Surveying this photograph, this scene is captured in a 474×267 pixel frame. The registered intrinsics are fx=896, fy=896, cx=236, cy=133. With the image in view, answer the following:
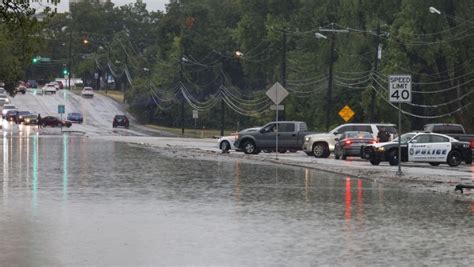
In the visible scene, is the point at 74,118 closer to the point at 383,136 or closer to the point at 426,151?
the point at 383,136

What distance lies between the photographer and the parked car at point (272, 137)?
46.7 metres

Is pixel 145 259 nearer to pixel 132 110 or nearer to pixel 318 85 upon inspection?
pixel 318 85

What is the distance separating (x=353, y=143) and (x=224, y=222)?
25.8m

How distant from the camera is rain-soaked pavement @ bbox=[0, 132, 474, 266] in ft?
39.0

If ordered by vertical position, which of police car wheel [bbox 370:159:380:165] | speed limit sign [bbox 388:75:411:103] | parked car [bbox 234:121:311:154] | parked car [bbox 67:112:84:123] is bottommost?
police car wheel [bbox 370:159:380:165]

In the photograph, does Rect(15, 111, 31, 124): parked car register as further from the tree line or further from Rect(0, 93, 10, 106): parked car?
Rect(0, 93, 10, 106): parked car

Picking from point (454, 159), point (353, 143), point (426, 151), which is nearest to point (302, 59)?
point (353, 143)

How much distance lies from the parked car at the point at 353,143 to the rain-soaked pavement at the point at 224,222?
13.2 metres

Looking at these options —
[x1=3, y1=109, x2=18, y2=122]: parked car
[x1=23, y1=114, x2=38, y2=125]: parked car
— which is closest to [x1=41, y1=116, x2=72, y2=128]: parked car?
[x1=23, y1=114, x2=38, y2=125]: parked car

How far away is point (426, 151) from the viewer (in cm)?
3600

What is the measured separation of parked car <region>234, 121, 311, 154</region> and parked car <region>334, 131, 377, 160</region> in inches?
197

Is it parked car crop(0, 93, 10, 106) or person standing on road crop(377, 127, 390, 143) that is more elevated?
parked car crop(0, 93, 10, 106)

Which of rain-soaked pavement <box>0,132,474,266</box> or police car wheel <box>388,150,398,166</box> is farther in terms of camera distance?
police car wheel <box>388,150,398,166</box>

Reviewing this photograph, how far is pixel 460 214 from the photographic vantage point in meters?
17.4
